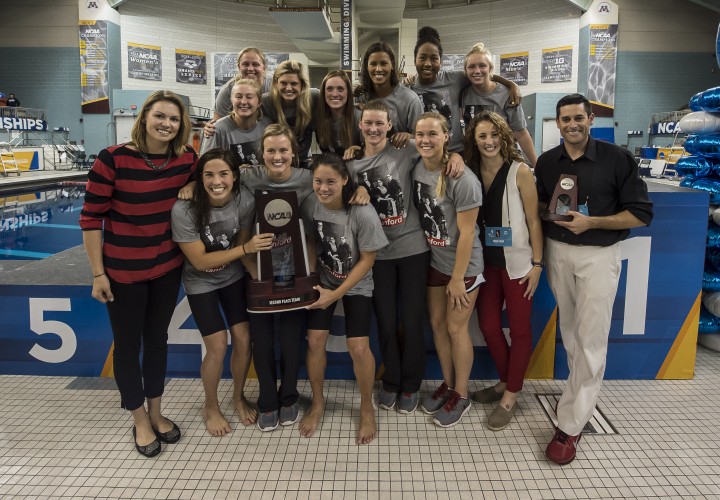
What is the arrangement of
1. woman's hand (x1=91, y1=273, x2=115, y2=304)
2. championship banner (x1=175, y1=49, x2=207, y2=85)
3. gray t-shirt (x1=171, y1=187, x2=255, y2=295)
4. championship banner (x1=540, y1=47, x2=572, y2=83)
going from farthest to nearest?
championship banner (x1=175, y1=49, x2=207, y2=85)
championship banner (x1=540, y1=47, x2=572, y2=83)
gray t-shirt (x1=171, y1=187, x2=255, y2=295)
woman's hand (x1=91, y1=273, x2=115, y2=304)

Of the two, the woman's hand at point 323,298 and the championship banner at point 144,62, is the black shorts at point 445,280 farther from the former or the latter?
the championship banner at point 144,62

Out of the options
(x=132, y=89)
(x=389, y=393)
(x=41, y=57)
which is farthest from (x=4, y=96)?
(x=389, y=393)

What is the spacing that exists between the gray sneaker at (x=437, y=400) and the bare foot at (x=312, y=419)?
1.63 feet

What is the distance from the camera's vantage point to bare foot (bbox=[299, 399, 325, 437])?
2.33m

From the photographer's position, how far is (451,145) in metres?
2.95

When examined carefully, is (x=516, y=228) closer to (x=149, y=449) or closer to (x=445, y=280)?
(x=445, y=280)

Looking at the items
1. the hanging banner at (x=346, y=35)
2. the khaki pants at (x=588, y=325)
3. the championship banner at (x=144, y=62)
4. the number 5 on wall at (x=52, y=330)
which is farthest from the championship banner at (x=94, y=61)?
the khaki pants at (x=588, y=325)

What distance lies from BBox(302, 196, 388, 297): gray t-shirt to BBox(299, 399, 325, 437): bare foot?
556mm

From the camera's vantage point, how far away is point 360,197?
2.26 m

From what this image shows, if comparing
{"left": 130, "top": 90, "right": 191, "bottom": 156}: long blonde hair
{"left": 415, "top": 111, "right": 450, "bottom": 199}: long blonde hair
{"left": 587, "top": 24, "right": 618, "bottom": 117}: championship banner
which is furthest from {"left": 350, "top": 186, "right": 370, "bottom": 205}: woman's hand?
{"left": 587, "top": 24, "right": 618, "bottom": 117}: championship banner

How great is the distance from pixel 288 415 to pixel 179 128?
4.42 ft

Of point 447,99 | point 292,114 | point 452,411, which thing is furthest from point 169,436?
point 447,99

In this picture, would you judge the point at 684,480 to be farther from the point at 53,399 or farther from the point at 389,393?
the point at 53,399

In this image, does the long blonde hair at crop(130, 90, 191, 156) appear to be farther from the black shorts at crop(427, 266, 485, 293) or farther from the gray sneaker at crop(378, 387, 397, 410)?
the gray sneaker at crop(378, 387, 397, 410)
